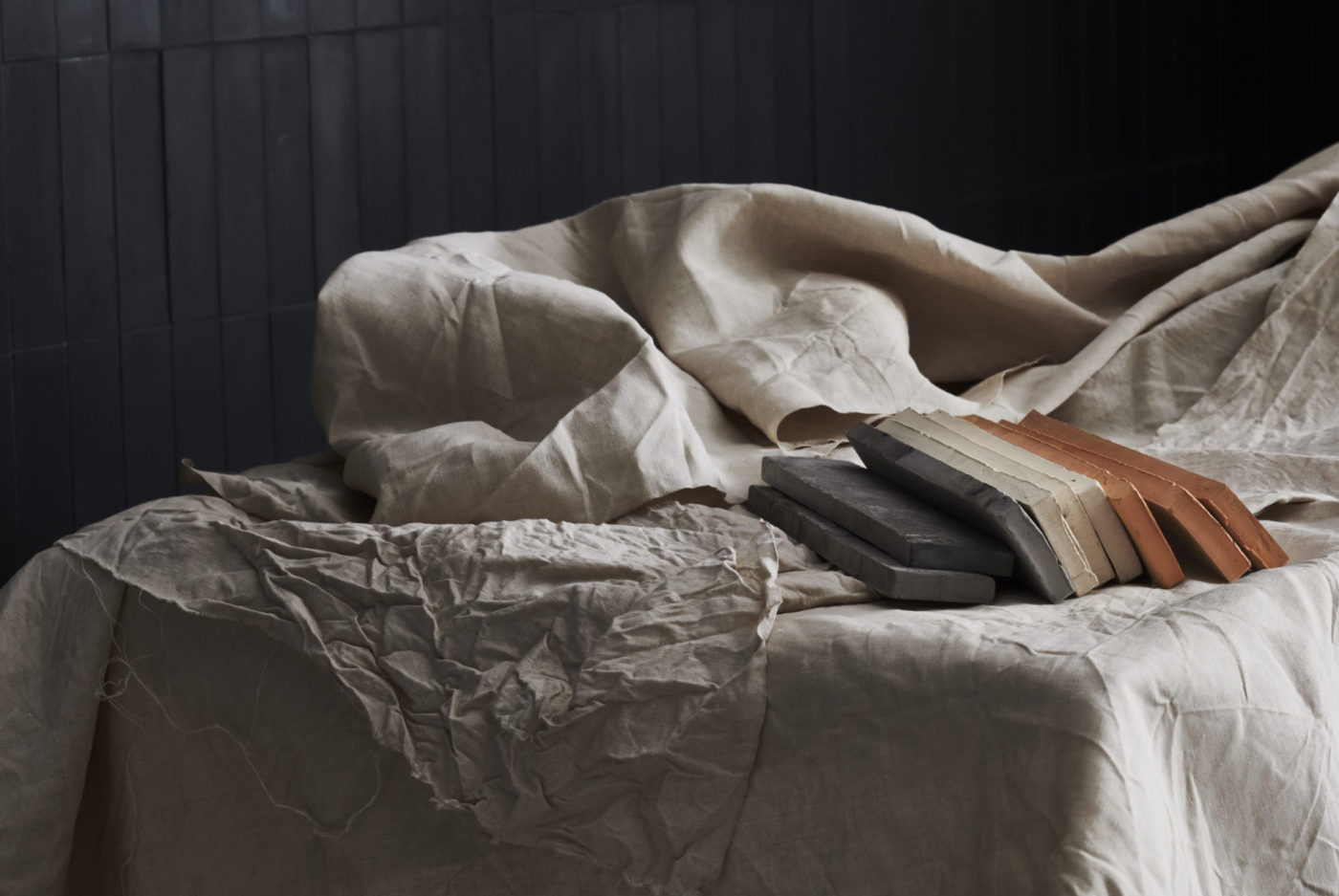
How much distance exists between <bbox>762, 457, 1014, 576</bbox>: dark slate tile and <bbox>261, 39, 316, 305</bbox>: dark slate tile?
147 centimetres

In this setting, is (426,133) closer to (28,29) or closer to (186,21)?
(186,21)

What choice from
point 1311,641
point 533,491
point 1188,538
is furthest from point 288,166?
point 1311,641

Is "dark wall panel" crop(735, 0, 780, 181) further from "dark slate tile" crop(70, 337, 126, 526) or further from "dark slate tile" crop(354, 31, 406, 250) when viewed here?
"dark slate tile" crop(70, 337, 126, 526)

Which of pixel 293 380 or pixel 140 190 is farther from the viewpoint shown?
pixel 293 380

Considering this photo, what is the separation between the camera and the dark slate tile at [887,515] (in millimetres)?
1523

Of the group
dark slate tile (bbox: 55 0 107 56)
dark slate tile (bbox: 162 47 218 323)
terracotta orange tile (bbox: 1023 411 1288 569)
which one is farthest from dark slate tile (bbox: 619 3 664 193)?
terracotta orange tile (bbox: 1023 411 1288 569)

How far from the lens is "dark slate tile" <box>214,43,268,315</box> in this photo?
Result: 289 cm

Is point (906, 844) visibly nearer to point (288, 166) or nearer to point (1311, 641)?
point (1311, 641)

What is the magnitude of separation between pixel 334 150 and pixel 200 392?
1.80 ft

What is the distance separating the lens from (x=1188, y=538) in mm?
1594

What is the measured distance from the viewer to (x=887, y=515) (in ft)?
5.29

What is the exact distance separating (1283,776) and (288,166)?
2212mm

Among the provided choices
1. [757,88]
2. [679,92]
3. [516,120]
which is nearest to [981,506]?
[516,120]

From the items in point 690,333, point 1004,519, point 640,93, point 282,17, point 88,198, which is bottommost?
point 1004,519
